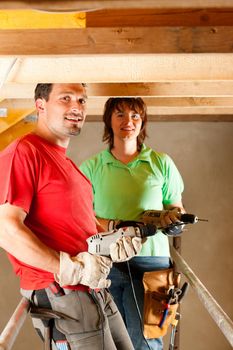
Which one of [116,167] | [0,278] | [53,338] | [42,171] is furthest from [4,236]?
[0,278]

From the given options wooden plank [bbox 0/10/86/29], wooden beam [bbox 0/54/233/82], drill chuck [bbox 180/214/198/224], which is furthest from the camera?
drill chuck [bbox 180/214/198/224]

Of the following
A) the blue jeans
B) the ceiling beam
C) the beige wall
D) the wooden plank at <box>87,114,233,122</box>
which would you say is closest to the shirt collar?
the blue jeans

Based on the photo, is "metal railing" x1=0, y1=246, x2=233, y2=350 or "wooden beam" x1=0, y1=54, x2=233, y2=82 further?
"wooden beam" x1=0, y1=54, x2=233, y2=82

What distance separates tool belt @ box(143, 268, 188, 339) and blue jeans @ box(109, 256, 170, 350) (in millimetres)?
30

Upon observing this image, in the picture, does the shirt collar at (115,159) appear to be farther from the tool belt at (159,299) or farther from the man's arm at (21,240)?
the man's arm at (21,240)

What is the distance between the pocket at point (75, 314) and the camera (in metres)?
Answer: 1.88

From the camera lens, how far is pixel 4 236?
173 cm

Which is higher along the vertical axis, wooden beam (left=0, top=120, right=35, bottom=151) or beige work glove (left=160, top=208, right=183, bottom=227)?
wooden beam (left=0, top=120, right=35, bottom=151)

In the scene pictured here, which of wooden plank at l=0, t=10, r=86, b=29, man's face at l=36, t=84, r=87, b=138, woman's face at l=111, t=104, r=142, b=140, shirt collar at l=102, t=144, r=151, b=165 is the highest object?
wooden plank at l=0, t=10, r=86, b=29

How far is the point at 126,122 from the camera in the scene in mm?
2838

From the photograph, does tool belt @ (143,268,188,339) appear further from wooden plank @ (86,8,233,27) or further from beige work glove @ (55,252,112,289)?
wooden plank @ (86,8,233,27)

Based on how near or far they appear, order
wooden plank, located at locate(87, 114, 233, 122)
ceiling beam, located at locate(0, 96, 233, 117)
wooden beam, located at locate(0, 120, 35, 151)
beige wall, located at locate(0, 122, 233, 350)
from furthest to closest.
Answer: beige wall, located at locate(0, 122, 233, 350) < wooden plank, located at locate(87, 114, 233, 122) < wooden beam, located at locate(0, 120, 35, 151) < ceiling beam, located at locate(0, 96, 233, 117)

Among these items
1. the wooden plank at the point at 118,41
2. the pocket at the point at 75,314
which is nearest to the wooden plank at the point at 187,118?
the wooden plank at the point at 118,41

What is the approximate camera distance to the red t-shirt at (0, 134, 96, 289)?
176 cm
